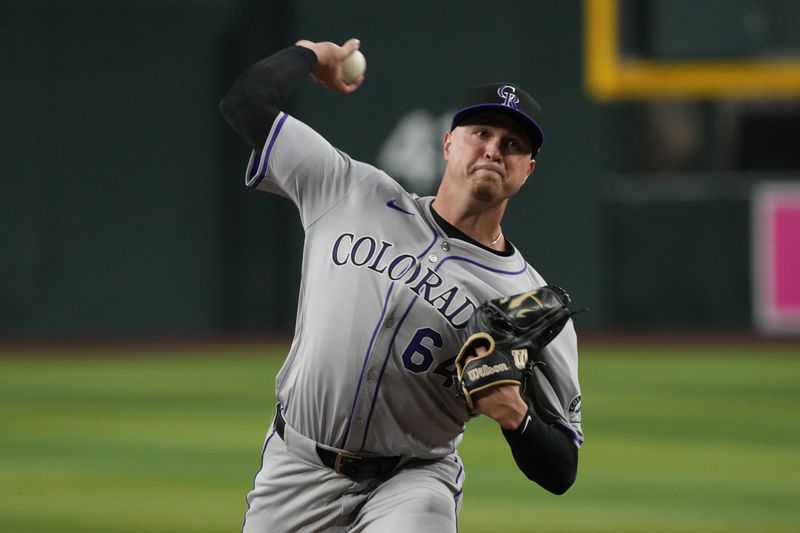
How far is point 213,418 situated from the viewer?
1138cm

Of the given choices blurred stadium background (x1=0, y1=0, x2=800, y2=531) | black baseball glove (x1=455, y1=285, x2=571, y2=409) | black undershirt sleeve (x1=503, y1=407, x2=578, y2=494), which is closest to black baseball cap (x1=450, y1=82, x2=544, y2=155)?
black baseball glove (x1=455, y1=285, x2=571, y2=409)

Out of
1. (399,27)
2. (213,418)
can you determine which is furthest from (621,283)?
(213,418)

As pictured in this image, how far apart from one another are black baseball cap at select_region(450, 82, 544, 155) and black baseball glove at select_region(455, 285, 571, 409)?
517 mm

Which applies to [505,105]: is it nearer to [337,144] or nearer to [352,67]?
[352,67]

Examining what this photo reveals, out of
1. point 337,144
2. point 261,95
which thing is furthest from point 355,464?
point 337,144

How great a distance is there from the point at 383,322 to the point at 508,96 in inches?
29.6

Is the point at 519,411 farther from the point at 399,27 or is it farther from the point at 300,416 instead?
the point at 399,27

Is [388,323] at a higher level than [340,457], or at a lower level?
higher

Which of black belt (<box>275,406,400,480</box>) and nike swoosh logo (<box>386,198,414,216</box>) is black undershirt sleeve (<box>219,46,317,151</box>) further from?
Answer: black belt (<box>275,406,400,480</box>)

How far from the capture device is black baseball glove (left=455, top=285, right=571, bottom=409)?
12.4 feet

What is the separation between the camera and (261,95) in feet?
14.1

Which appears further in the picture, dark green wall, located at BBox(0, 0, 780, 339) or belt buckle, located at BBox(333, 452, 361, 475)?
dark green wall, located at BBox(0, 0, 780, 339)

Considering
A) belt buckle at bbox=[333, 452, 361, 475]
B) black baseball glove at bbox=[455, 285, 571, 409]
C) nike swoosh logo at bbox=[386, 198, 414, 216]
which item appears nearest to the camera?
black baseball glove at bbox=[455, 285, 571, 409]

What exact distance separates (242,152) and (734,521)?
1088cm
